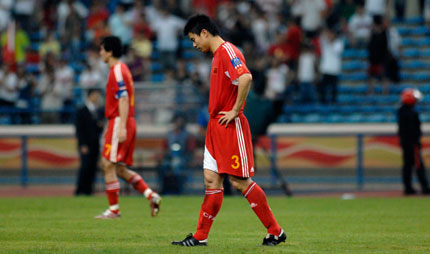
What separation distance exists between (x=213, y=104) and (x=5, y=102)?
15280 millimetres

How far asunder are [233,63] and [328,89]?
46.7 feet

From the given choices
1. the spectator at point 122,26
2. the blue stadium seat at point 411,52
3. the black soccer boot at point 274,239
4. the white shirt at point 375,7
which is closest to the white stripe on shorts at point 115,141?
the black soccer boot at point 274,239

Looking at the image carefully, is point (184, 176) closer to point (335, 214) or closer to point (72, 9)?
point (335, 214)

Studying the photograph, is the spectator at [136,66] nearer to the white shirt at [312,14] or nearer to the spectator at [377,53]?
the white shirt at [312,14]

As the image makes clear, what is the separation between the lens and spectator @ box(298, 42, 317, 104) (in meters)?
21.4

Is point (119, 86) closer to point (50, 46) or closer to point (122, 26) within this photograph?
point (122, 26)

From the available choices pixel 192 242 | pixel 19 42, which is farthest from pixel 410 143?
pixel 19 42

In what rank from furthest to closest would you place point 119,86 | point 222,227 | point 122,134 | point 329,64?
1. point 329,64
2. point 119,86
3. point 122,134
4. point 222,227

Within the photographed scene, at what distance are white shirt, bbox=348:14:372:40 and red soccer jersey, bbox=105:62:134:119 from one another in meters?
12.6

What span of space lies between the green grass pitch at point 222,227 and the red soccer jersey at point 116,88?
155cm

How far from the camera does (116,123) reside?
11.1m

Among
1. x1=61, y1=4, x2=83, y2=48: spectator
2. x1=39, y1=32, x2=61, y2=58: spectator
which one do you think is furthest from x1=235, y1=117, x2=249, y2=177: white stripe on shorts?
x1=61, y1=4, x2=83, y2=48: spectator

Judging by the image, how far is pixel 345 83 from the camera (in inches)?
901

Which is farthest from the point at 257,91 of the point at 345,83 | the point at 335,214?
the point at 335,214
